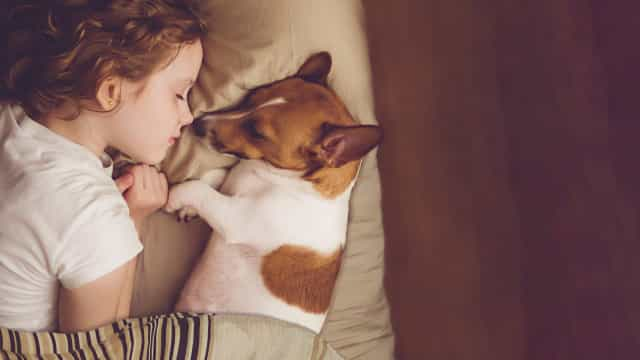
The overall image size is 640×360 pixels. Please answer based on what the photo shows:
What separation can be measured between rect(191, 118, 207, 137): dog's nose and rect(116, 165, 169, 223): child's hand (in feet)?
0.28

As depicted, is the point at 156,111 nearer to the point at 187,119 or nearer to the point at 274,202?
the point at 187,119

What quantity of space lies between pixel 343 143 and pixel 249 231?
192 mm

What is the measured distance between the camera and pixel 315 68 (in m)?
1.23

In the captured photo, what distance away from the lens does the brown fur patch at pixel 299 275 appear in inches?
46.1

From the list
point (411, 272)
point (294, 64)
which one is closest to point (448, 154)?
point (411, 272)

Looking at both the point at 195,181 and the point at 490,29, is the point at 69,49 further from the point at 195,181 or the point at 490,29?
the point at 490,29

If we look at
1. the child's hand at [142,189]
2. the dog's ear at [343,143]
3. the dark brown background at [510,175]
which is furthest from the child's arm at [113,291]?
the dark brown background at [510,175]

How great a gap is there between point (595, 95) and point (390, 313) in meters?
0.52

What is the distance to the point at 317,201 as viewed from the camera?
1199mm

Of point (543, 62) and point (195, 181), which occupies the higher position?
point (543, 62)

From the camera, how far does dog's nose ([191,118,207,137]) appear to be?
1202mm

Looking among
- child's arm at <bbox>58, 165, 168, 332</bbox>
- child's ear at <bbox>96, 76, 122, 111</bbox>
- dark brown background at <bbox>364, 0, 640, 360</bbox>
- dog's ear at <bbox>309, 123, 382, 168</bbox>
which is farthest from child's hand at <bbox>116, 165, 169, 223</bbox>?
dark brown background at <bbox>364, 0, 640, 360</bbox>

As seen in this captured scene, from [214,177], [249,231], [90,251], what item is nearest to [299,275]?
[249,231]

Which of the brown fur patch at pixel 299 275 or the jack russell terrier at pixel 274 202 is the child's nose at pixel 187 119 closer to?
the jack russell terrier at pixel 274 202
